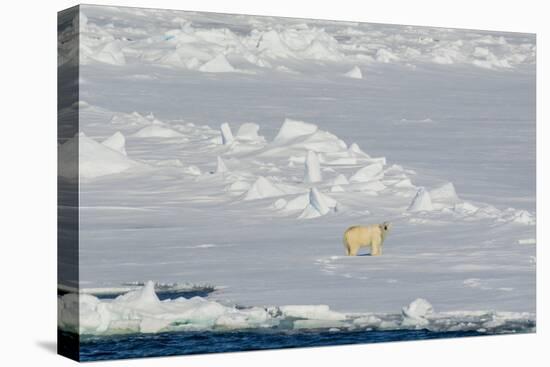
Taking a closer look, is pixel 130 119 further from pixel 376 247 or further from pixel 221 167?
pixel 376 247

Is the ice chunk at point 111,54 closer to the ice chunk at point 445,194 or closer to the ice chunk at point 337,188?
the ice chunk at point 337,188

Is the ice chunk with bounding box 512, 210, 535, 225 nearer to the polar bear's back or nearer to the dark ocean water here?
the dark ocean water

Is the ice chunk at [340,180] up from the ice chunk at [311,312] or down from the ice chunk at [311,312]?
up

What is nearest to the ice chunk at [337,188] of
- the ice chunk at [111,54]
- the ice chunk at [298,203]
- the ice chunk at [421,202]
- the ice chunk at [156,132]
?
the ice chunk at [298,203]

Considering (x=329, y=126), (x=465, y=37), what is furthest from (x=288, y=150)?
(x=465, y=37)

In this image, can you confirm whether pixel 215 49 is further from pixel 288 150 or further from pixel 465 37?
pixel 465 37

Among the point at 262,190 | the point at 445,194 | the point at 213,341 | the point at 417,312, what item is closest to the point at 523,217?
the point at 445,194
